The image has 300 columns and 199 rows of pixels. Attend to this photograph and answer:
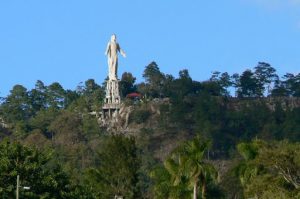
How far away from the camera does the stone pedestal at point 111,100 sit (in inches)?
5861

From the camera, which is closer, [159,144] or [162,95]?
[159,144]

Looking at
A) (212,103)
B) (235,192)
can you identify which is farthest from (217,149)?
(235,192)

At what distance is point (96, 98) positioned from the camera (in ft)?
528

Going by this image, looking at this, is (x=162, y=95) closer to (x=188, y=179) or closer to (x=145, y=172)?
(x=145, y=172)

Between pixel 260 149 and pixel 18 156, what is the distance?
12.3m

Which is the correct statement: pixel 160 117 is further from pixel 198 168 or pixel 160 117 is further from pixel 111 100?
pixel 198 168


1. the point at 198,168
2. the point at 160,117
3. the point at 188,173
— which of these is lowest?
the point at 188,173

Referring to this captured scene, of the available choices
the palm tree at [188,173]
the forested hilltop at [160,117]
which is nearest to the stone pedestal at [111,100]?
the forested hilltop at [160,117]

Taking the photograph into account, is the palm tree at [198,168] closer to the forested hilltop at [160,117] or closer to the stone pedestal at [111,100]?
the forested hilltop at [160,117]

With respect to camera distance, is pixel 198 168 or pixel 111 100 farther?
pixel 111 100

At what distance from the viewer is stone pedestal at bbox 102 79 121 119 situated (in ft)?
488

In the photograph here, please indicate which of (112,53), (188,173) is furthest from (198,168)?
(112,53)

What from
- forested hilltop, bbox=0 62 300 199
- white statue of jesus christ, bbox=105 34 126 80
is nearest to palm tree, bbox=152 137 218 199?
forested hilltop, bbox=0 62 300 199

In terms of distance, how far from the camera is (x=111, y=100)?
6009 inches
